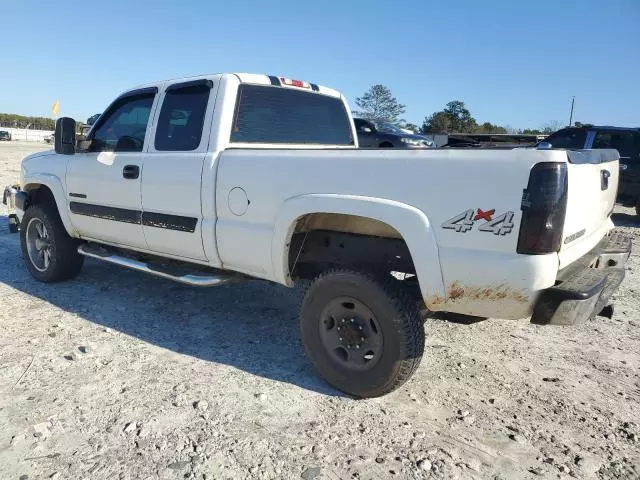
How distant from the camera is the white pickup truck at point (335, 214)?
2525 millimetres

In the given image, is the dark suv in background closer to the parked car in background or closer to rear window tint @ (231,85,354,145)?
the parked car in background

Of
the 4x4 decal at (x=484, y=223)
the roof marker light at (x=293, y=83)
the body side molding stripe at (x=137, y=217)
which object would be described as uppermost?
the roof marker light at (x=293, y=83)

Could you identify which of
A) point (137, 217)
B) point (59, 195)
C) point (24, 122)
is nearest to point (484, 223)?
point (137, 217)

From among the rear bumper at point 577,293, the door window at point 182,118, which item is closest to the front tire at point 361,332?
the rear bumper at point 577,293

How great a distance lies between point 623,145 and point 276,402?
31.1 feet

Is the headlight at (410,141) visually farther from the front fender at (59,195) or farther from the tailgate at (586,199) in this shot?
the tailgate at (586,199)

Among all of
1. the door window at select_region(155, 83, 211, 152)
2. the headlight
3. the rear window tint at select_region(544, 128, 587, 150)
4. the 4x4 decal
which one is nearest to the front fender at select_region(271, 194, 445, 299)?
the 4x4 decal

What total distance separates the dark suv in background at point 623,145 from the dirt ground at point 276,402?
621cm

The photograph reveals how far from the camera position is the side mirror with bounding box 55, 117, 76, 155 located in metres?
4.70

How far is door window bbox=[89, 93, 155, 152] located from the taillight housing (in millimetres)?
3113

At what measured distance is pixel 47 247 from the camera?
208 inches

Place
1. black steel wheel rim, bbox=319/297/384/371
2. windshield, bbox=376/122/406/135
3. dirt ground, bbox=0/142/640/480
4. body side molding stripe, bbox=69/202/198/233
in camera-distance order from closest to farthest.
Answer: dirt ground, bbox=0/142/640/480 < black steel wheel rim, bbox=319/297/384/371 < body side molding stripe, bbox=69/202/198/233 < windshield, bbox=376/122/406/135

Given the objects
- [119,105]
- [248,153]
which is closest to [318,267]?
[248,153]

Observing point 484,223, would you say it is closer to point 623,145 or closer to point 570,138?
point 623,145
